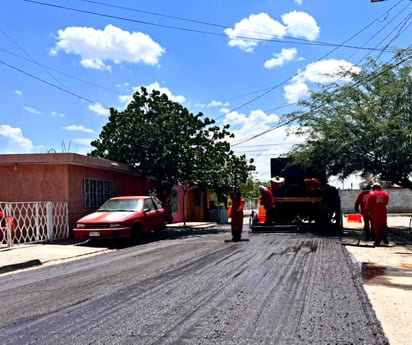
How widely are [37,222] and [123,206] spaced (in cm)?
279

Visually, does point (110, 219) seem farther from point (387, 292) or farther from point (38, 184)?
point (387, 292)

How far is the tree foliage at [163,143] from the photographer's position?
2120 cm

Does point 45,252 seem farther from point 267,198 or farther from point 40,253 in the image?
point 267,198

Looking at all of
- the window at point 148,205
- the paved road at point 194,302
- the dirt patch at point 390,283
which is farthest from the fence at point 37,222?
the dirt patch at point 390,283

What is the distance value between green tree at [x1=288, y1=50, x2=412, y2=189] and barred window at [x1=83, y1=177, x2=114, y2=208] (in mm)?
8104

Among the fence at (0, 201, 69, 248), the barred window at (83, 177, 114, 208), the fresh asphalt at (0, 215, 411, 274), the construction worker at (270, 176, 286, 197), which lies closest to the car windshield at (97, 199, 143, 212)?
the fresh asphalt at (0, 215, 411, 274)

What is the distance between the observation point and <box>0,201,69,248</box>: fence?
15883mm

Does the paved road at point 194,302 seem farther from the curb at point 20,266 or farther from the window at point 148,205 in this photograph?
the window at point 148,205

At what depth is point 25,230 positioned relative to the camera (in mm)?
16688

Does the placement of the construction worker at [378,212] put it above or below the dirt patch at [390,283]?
above

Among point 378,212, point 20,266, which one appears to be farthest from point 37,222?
point 378,212

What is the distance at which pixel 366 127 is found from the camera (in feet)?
55.2

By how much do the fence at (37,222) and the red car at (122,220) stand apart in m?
1.06

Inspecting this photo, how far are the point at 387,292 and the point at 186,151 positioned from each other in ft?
49.0
